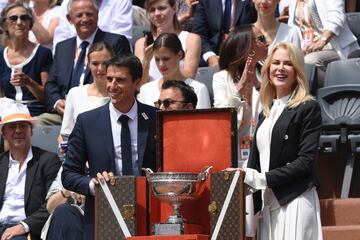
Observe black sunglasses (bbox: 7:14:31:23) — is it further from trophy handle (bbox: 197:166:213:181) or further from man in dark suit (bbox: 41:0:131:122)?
trophy handle (bbox: 197:166:213:181)

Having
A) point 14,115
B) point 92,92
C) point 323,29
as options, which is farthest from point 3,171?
point 323,29

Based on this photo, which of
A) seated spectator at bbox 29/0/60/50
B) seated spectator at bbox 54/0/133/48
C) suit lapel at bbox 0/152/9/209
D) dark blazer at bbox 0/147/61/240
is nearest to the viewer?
dark blazer at bbox 0/147/61/240

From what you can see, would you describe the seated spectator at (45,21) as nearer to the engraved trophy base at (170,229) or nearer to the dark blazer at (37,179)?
the dark blazer at (37,179)

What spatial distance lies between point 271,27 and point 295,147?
10.1 feet

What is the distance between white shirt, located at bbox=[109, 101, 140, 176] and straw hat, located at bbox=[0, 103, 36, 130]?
218cm

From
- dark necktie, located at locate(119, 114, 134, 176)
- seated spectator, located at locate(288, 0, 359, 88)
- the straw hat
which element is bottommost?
dark necktie, located at locate(119, 114, 134, 176)

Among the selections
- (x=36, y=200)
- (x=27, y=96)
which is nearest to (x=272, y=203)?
(x=36, y=200)

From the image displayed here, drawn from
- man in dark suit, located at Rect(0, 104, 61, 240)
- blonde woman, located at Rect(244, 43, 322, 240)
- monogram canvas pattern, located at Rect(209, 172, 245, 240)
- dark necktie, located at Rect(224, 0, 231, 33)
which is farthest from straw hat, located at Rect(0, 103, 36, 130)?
monogram canvas pattern, located at Rect(209, 172, 245, 240)

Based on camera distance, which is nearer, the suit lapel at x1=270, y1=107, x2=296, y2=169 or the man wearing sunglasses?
the suit lapel at x1=270, y1=107, x2=296, y2=169

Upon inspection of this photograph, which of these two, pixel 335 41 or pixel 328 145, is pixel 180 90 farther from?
pixel 335 41

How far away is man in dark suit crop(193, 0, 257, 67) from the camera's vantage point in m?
13.4

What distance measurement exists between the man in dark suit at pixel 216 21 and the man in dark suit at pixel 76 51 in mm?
1046

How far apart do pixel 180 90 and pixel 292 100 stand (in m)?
0.99

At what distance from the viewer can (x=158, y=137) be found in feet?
29.1
